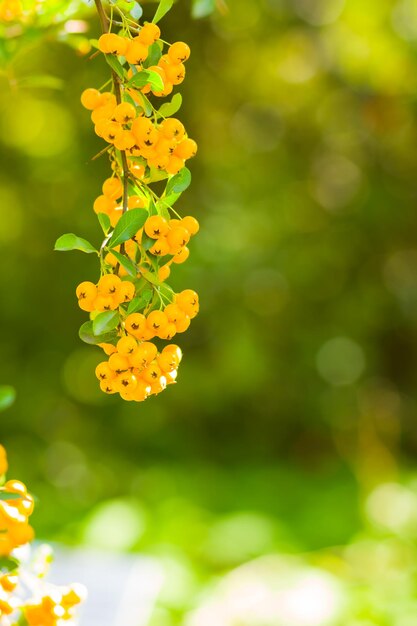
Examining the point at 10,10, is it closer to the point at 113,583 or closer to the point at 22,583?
the point at 22,583

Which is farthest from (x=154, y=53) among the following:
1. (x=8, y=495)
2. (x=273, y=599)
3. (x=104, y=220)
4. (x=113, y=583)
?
(x=273, y=599)

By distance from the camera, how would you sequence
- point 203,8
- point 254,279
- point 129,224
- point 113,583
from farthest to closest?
point 254,279, point 113,583, point 203,8, point 129,224

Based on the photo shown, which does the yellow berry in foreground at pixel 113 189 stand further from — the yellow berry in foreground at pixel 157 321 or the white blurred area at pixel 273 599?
the white blurred area at pixel 273 599

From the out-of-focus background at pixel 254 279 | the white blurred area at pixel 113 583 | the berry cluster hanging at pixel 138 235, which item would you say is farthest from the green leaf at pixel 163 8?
the out-of-focus background at pixel 254 279

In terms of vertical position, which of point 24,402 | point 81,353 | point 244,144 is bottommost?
point 24,402

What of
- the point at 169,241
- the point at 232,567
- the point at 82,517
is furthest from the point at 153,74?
the point at 82,517

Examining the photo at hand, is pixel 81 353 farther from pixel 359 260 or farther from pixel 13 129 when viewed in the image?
pixel 359 260

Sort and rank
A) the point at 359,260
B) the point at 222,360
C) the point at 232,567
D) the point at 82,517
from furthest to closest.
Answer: the point at 359,260 → the point at 222,360 → the point at 82,517 → the point at 232,567
